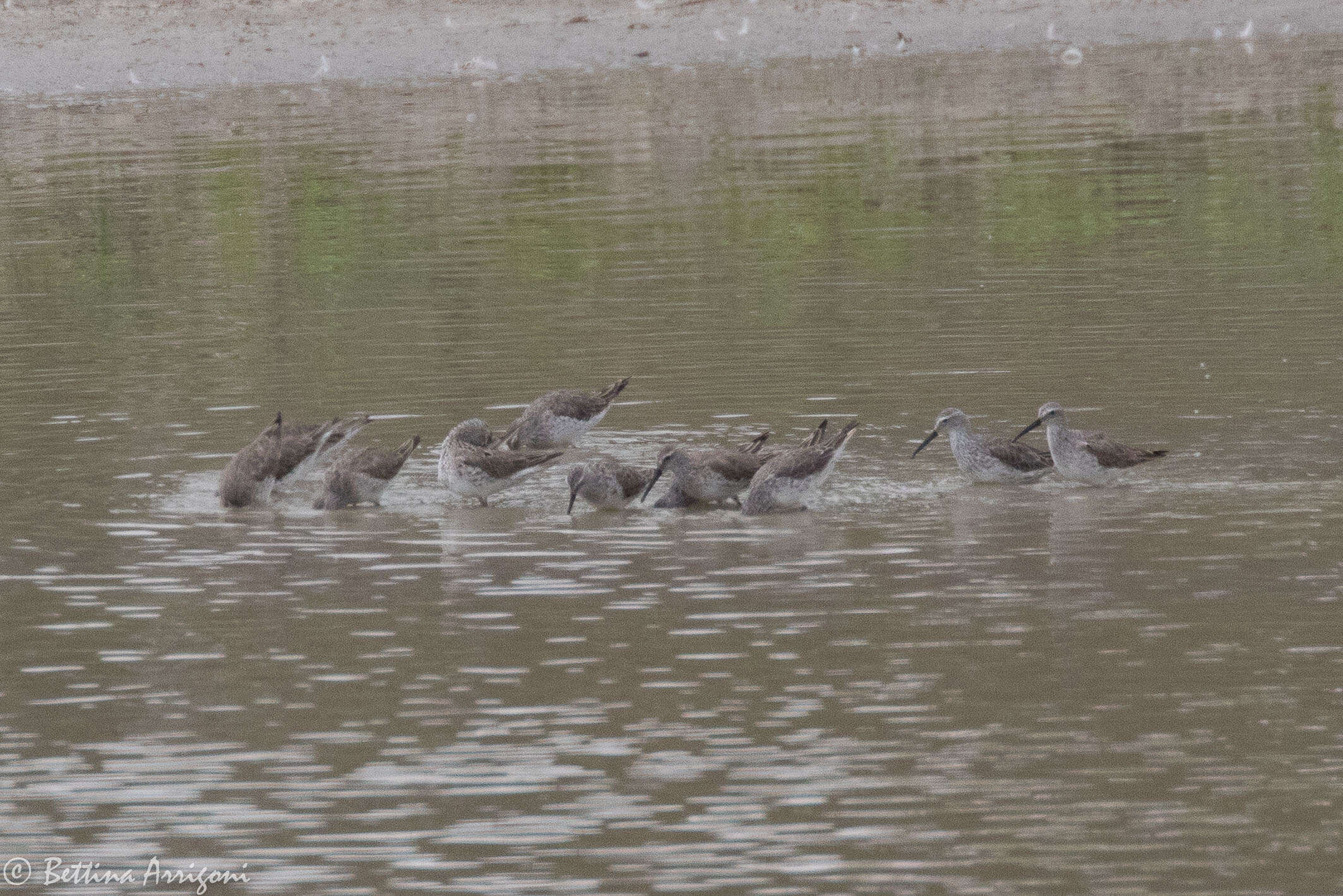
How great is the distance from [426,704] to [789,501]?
3.80m

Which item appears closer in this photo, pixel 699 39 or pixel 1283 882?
pixel 1283 882

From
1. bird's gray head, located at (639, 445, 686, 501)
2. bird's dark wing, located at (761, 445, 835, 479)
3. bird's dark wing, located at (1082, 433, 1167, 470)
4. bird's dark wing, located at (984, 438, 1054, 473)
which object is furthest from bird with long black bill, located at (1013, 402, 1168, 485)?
bird's gray head, located at (639, 445, 686, 501)

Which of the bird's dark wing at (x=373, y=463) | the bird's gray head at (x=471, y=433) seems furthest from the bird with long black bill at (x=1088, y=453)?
the bird's dark wing at (x=373, y=463)

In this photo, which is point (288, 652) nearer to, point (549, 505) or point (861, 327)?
point (549, 505)

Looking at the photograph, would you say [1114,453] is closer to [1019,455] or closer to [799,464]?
[1019,455]

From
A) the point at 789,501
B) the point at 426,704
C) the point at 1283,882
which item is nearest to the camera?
the point at 1283,882

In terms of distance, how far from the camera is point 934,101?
36.7m

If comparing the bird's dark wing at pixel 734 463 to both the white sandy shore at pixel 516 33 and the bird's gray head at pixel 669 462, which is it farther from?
the white sandy shore at pixel 516 33

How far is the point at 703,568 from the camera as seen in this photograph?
11.3m

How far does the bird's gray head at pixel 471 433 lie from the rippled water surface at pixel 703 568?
1.32ft

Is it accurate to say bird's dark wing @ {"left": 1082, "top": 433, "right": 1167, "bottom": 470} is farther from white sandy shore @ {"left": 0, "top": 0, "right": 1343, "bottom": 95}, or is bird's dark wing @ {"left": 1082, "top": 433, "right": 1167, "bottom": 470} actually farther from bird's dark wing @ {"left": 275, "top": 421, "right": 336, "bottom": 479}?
white sandy shore @ {"left": 0, "top": 0, "right": 1343, "bottom": 95}

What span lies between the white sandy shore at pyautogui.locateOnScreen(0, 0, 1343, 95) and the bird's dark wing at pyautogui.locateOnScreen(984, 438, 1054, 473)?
29489 mm

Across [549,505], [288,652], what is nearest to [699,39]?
[549,505]

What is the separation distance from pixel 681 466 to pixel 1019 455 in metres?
1.96
